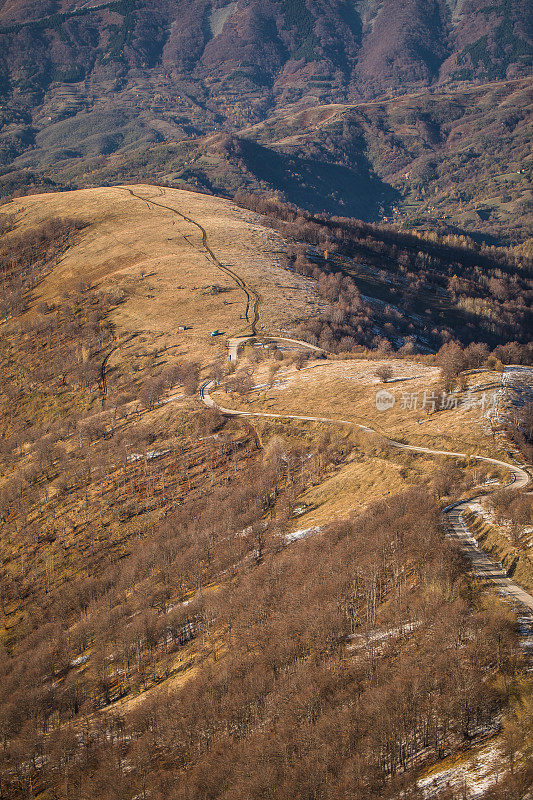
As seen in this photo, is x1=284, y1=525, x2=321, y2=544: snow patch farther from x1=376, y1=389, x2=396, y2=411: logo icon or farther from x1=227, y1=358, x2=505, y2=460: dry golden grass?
x1=376, y1=389, x2=396, y2=411: logo icon

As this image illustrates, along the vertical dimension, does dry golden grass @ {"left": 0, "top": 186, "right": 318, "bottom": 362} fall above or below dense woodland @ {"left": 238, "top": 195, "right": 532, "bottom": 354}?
above

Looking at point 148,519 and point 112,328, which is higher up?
point 112,328

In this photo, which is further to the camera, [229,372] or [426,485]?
[229,372]

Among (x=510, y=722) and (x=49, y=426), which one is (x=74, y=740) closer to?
(x=510, y=722)

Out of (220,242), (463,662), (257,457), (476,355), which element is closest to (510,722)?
(463,662)

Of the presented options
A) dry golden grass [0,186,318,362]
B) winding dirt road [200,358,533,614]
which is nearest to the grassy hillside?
dry golden grass [0,186,318,362]

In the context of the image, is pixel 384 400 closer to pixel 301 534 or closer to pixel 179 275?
pixel 301 534

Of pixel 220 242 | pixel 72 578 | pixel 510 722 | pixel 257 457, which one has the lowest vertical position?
pixel 72 578
